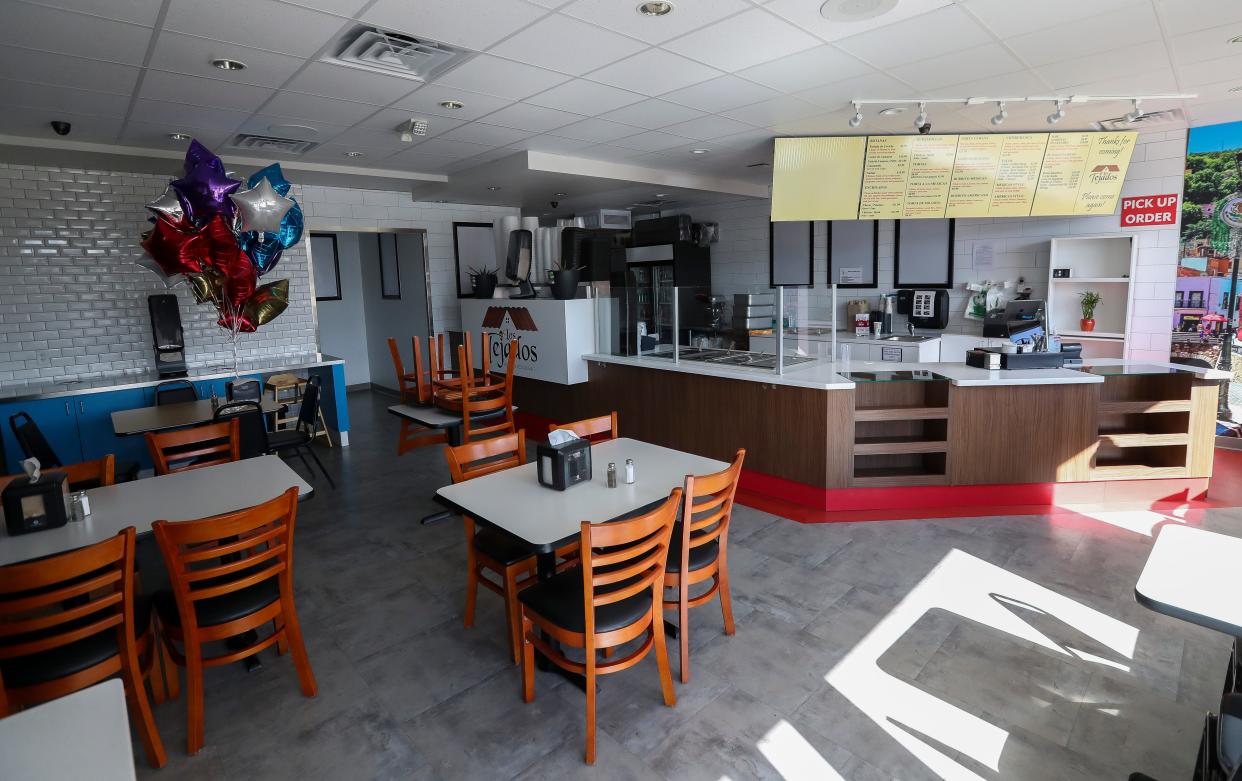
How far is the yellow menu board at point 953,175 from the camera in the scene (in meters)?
4.82

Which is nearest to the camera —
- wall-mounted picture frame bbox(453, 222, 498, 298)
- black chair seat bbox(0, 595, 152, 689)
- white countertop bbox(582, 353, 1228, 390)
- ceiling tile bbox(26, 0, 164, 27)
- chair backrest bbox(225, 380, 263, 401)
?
black chair seat bbox(0, 595, 152, 689)

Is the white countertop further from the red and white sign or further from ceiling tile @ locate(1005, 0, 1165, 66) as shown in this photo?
ceiling tile @ locate(1005, 0, 1165, 66)

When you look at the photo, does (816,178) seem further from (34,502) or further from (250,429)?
(34,502)

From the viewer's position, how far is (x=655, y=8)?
106 inches

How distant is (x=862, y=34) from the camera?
3.00 meters

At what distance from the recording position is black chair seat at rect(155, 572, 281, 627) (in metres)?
2.25

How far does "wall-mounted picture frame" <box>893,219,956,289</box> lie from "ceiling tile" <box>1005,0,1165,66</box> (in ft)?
10.1

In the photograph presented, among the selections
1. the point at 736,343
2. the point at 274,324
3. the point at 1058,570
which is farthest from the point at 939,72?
the point at 274,324

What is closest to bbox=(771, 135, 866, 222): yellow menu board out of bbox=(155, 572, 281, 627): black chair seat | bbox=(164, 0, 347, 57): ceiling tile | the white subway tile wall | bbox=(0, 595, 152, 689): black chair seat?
the white subway tile wall

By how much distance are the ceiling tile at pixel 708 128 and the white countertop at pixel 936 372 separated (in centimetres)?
173

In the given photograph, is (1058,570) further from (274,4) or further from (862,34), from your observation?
(274,4)

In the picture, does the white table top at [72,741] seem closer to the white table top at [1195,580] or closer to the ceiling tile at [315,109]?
the white table top at [1195,580]

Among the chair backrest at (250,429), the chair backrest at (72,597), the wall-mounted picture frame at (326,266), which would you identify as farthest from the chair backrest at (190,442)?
the wall-mounted picture frame at (326,266)

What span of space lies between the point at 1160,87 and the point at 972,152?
43.7 inches
